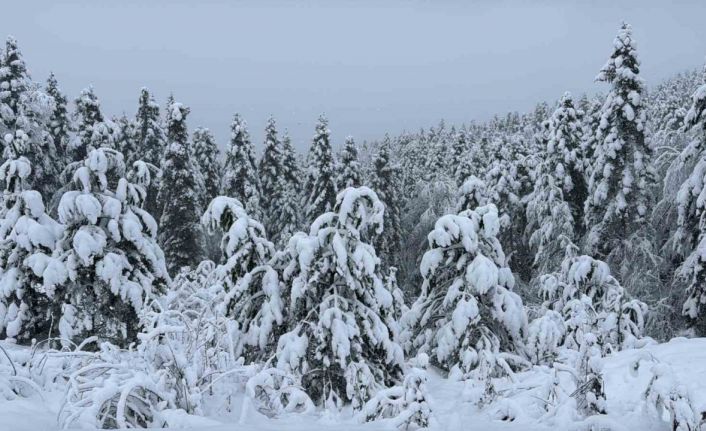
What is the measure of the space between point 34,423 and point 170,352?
1275mm

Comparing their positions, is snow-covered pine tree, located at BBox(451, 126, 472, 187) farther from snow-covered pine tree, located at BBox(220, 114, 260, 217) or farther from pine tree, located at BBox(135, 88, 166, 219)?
pine tree, located at BBox(135, 88, 166, 219)

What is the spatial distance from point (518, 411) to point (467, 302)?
451cm

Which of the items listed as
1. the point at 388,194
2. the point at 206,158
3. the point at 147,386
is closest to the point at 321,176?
the point at 388,194

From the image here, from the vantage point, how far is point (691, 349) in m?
6.46

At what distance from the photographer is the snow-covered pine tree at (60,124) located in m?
28.1

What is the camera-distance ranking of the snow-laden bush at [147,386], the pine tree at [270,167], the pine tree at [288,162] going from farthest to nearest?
the pine tree at [288,162]
the pine tree at [270,167]
the snow-laden bush at [147,386]

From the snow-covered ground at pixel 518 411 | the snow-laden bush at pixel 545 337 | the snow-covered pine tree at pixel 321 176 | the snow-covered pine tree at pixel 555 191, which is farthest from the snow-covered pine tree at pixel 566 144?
the snow-covered ground at pixel 518 411

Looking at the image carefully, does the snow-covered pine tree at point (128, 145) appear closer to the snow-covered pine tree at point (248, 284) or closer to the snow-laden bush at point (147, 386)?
the snow-covered pine tree at point (248, 284)

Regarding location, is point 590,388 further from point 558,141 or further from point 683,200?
point 558,141

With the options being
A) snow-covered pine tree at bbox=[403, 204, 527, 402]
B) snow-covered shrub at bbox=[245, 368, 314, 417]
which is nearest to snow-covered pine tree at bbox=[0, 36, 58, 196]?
snow-covered pine tree at bbox=[403, 204, 527, 402]

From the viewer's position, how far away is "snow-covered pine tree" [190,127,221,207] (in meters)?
41.7

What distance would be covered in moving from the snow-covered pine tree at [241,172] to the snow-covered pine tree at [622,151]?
2243cm

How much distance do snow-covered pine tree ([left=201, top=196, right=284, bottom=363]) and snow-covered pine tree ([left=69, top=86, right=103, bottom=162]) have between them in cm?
2119

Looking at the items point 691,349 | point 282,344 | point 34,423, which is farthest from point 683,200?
point 34,423
